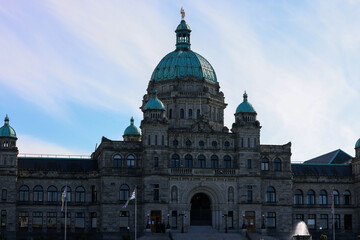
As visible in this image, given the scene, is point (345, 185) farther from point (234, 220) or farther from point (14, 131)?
point (14, 131)

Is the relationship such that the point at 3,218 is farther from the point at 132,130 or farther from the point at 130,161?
the point at 132,130

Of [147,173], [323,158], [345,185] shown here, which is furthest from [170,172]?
[323,158]

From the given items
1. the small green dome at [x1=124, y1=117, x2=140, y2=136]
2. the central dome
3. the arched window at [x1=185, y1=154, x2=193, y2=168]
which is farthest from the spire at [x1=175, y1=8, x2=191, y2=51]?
the arched window at [x1=185, y1=154, x2=193, y2=168]

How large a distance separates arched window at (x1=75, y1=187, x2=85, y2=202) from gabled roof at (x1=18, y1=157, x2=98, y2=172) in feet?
9.55

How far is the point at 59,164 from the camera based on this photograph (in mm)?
114000

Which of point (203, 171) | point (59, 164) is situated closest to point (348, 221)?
point (203, 171)

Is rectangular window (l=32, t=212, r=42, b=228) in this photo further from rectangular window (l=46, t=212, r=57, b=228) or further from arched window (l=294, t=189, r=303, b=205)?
arched window (l=294, t=189, r=303, b=205)

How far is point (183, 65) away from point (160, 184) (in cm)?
2349

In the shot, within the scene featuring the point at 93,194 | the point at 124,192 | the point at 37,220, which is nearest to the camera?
the point at 124,192

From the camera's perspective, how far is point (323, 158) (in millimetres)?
138500

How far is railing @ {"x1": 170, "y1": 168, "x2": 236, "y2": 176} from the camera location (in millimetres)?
108438

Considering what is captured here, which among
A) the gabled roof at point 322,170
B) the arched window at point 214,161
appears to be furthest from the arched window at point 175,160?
the gabled roof at point 322,170

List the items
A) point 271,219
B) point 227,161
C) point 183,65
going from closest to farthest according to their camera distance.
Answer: point 227,161 → point 271,219 → point 183,65

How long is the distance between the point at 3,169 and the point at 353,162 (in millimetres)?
56017
